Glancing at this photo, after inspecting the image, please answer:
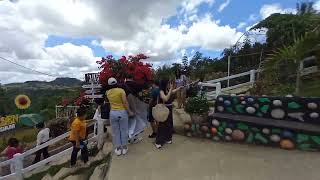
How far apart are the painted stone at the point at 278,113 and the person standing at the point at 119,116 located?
279 cm

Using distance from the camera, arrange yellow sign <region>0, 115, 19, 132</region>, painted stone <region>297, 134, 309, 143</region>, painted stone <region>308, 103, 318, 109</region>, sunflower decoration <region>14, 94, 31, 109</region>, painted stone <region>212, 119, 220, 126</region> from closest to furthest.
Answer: painted stone <region>297, 134, 309, 143</region> → painted stone <region>308, 103, 318, 109</region> → painted stone <region>212, 119, 220, 126</region> → yellow sign <region>0, 115, 19, 132</region> → sunflower decoration <region>14, 94, 31, 109</region>

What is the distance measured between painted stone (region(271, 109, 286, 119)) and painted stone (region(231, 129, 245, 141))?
693mm

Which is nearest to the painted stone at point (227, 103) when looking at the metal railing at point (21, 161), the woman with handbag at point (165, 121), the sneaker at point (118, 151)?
the woman with handbag at point (165, 121)

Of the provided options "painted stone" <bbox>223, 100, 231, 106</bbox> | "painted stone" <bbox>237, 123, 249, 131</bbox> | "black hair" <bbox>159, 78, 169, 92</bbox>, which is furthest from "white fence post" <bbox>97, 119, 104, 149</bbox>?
"painted stone" <bbox>237, 123, 249, 131</bbox>

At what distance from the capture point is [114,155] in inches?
304

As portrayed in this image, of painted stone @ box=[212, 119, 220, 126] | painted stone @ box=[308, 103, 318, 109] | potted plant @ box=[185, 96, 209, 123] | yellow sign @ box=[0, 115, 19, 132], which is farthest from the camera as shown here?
yellow sign @ box=[0, 115, 19, 132]

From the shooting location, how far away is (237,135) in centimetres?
777

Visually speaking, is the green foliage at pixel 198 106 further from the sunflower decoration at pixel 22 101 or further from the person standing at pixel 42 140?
the sunflower decoration at pixel 22 101

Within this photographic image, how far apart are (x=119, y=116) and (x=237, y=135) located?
231 centimetres

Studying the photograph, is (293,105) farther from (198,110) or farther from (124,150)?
(124,150)

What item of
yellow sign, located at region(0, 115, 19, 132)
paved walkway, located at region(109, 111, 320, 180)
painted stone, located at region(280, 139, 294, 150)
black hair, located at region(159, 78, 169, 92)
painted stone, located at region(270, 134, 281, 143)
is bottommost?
yellow sign, located at region(0, 115, 19, 132)

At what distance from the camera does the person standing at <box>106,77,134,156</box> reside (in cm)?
758

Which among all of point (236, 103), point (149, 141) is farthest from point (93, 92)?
point (236, 103)

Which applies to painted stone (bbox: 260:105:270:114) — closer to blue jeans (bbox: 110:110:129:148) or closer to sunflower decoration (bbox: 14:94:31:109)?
blue jeans (bbox: 110:110:129:148)
